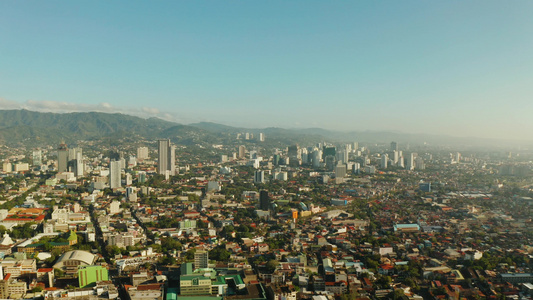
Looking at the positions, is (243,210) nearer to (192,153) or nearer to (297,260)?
(297,260)

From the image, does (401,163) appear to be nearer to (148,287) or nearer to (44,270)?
(148,287)

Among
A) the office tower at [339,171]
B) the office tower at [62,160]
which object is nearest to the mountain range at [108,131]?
the office tower at [339,171]

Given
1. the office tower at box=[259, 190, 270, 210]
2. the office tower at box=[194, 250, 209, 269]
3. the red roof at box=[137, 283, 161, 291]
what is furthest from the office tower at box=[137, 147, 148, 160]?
the red roof at box=[137, 283, 161, 291]

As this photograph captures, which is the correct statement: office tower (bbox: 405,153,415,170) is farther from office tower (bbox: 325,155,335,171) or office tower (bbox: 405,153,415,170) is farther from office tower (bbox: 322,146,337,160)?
office tower (bbox: 322,146,337,160)

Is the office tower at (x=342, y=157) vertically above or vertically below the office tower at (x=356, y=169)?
above

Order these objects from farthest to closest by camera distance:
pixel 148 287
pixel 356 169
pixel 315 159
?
pixel 315 159
pixel 356 169
pixel 148 287

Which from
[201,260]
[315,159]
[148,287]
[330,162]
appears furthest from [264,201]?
[315,159]

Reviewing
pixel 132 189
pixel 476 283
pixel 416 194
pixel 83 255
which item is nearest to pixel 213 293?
pixel 83 255

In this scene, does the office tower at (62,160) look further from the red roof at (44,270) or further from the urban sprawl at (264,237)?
the red roof at (44,270)
